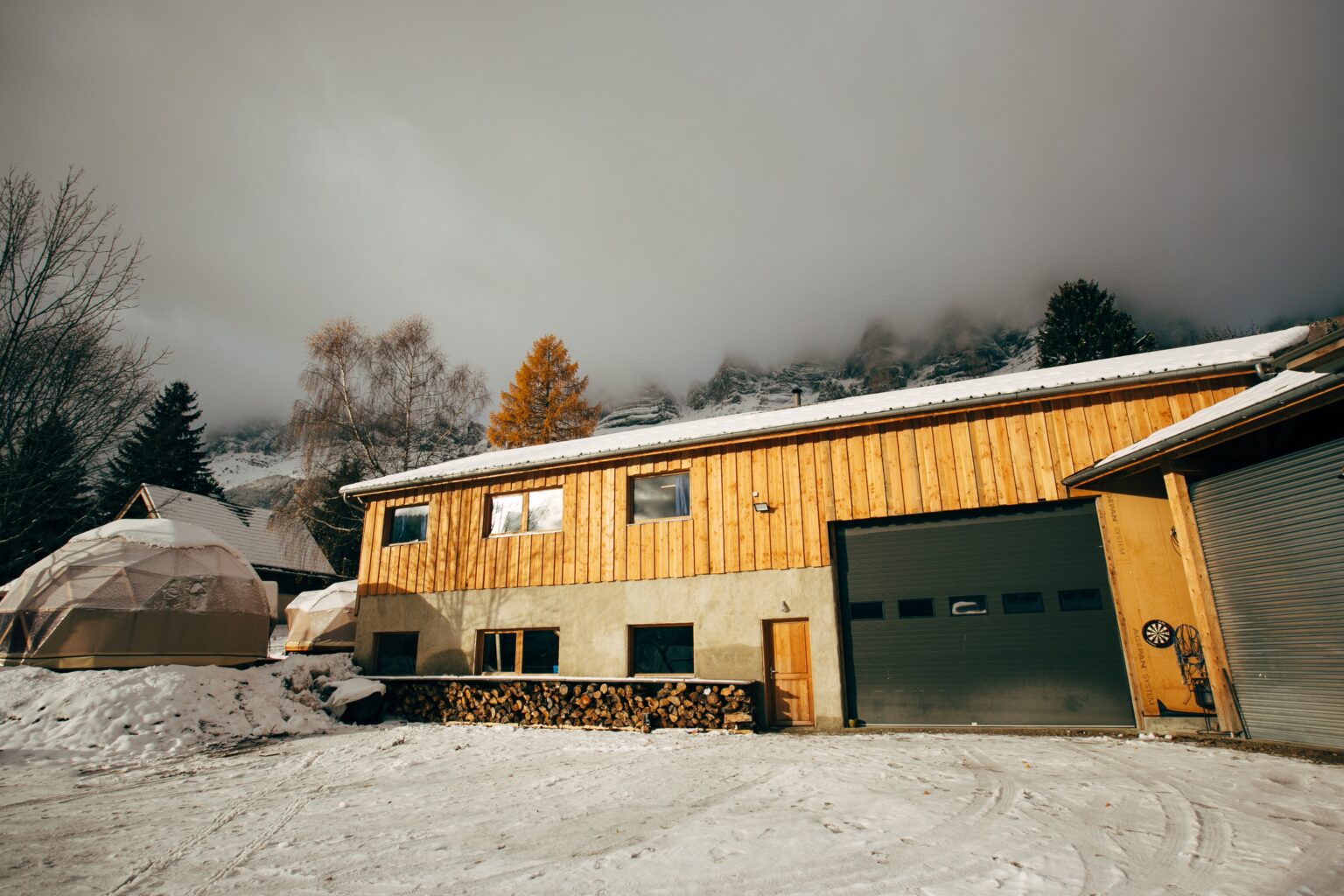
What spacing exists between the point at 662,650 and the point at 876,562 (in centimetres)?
412

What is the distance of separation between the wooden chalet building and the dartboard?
3 cm

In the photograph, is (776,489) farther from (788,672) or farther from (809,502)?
(788,672)

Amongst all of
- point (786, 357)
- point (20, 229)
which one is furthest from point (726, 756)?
point (786, 357)

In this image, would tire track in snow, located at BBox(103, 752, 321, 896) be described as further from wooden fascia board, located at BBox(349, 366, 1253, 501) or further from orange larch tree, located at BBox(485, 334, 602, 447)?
orange larch tree, located at BBox(485, 334, 602, 447)

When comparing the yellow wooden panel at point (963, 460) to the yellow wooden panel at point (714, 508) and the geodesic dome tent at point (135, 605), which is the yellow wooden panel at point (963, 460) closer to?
the yellow wooden panel at point (714, 508)

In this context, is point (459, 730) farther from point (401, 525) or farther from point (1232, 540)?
point (1232, 540)

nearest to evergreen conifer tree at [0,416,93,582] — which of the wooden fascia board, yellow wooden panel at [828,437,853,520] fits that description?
the wooden fascia board

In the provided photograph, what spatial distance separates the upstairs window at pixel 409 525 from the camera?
14.8m

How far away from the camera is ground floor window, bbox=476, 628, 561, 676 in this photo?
41.8 feet

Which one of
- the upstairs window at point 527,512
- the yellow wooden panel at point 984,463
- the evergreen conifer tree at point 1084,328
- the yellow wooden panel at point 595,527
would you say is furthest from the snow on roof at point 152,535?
the evergreen conifer tree at point 1084,328

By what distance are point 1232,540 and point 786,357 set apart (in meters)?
122

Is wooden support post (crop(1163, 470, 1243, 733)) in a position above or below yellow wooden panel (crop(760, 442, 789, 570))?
below

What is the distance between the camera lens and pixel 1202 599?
314 inches

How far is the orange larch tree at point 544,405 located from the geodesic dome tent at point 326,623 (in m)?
10.3
